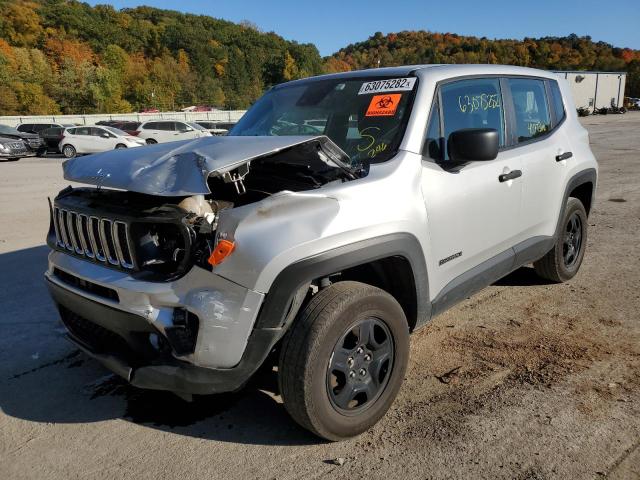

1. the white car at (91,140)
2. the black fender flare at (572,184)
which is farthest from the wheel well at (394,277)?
the white car at (91,140)

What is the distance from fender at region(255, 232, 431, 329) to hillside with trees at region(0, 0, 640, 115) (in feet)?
154

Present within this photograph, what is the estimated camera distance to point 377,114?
325 centimetres

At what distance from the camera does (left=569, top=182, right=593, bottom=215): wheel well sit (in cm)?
495

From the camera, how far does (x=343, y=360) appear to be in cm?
262

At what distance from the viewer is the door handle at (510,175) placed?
3.54 metres

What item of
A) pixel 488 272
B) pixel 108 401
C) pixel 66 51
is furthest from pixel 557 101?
pixel 66 51

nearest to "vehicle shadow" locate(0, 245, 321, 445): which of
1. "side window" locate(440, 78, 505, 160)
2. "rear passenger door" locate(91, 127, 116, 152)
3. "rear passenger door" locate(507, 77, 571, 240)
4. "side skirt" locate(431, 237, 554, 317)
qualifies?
"side skirt" locate(431, 237, 554, 317)

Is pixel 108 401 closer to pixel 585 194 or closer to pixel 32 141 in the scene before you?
pixel 585 194

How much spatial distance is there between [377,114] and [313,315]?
1.44 metres

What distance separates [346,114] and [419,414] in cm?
189

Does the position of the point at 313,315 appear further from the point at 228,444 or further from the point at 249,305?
the point at 228,444

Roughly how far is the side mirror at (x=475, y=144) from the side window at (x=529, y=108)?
1.09 meters

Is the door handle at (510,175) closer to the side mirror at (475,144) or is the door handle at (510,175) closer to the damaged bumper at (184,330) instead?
the side mirror at (475,144)

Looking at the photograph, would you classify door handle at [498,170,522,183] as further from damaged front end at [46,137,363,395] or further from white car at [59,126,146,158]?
white car at [59,126,146,158]
